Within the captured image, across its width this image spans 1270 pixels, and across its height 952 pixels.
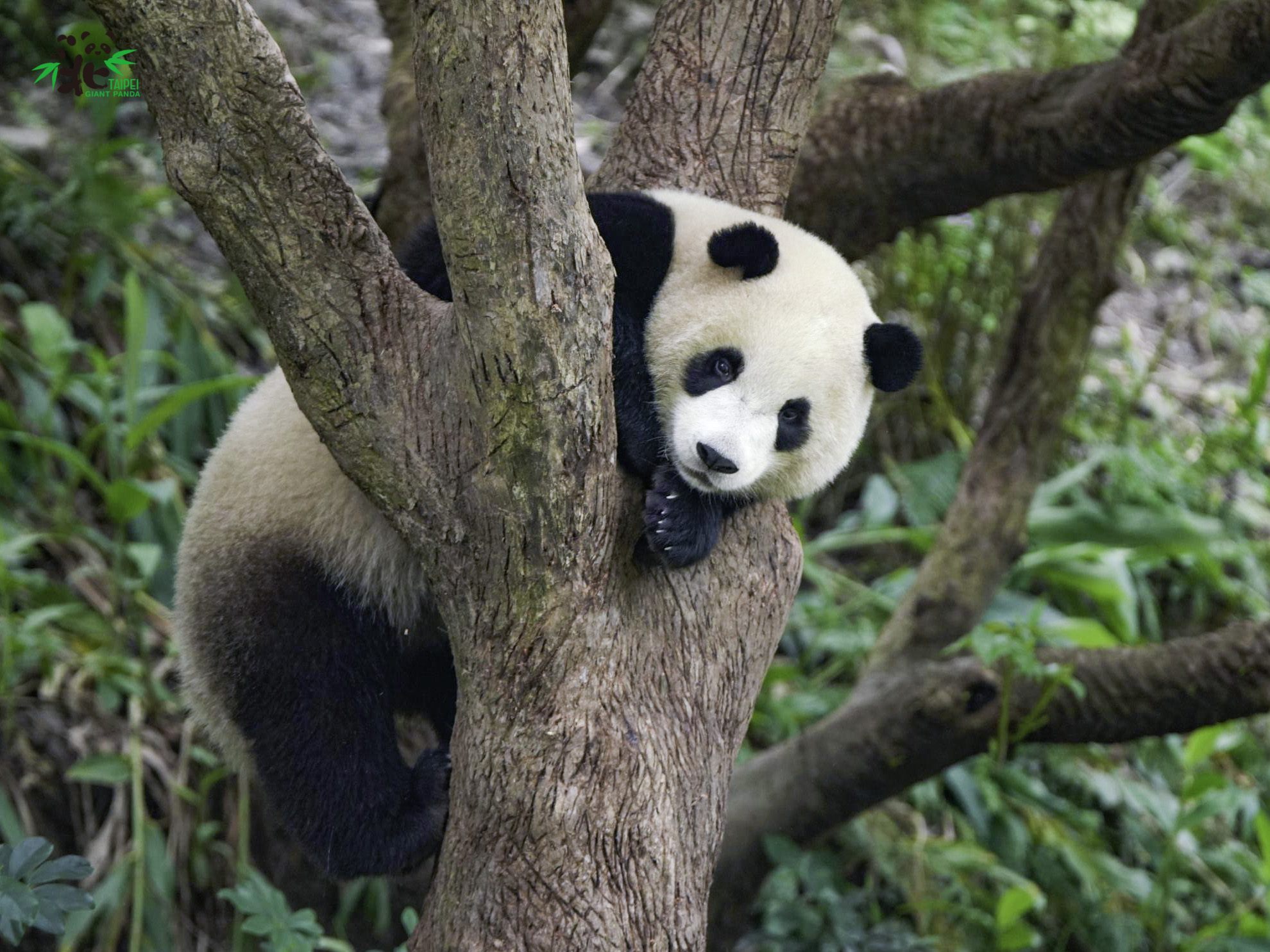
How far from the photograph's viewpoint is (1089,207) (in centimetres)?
406

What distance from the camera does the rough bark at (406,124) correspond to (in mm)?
3812

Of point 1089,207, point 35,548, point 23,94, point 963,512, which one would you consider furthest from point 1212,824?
point 23,94

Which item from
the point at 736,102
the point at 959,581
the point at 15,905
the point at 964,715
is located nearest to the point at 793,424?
the point at 736,102

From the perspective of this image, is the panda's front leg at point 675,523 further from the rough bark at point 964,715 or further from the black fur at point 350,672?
the rough bark at point 964,715

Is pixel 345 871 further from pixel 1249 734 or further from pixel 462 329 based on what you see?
pixel 1249 734

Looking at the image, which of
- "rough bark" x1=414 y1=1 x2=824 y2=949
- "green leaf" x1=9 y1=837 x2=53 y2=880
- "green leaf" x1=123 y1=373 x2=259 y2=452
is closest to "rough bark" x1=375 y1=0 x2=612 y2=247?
"green leaf" x1=123 y1=373 x2=259 y2=452

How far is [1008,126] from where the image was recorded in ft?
11.1

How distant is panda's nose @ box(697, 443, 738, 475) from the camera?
216 centimetres

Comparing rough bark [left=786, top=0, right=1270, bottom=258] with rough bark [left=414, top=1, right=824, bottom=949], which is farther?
rough bark [left=786, top=0, right=1270, bottom=258]

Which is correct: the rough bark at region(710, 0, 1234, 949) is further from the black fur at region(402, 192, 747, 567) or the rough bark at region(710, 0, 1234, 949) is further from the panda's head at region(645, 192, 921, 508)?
the black fur at region(402, 192, 747, 567)

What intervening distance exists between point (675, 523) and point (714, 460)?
155mm

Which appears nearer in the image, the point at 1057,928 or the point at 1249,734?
the point at 1057,928

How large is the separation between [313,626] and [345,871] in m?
0.49

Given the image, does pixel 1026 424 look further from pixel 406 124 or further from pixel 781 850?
pixel 406 124
